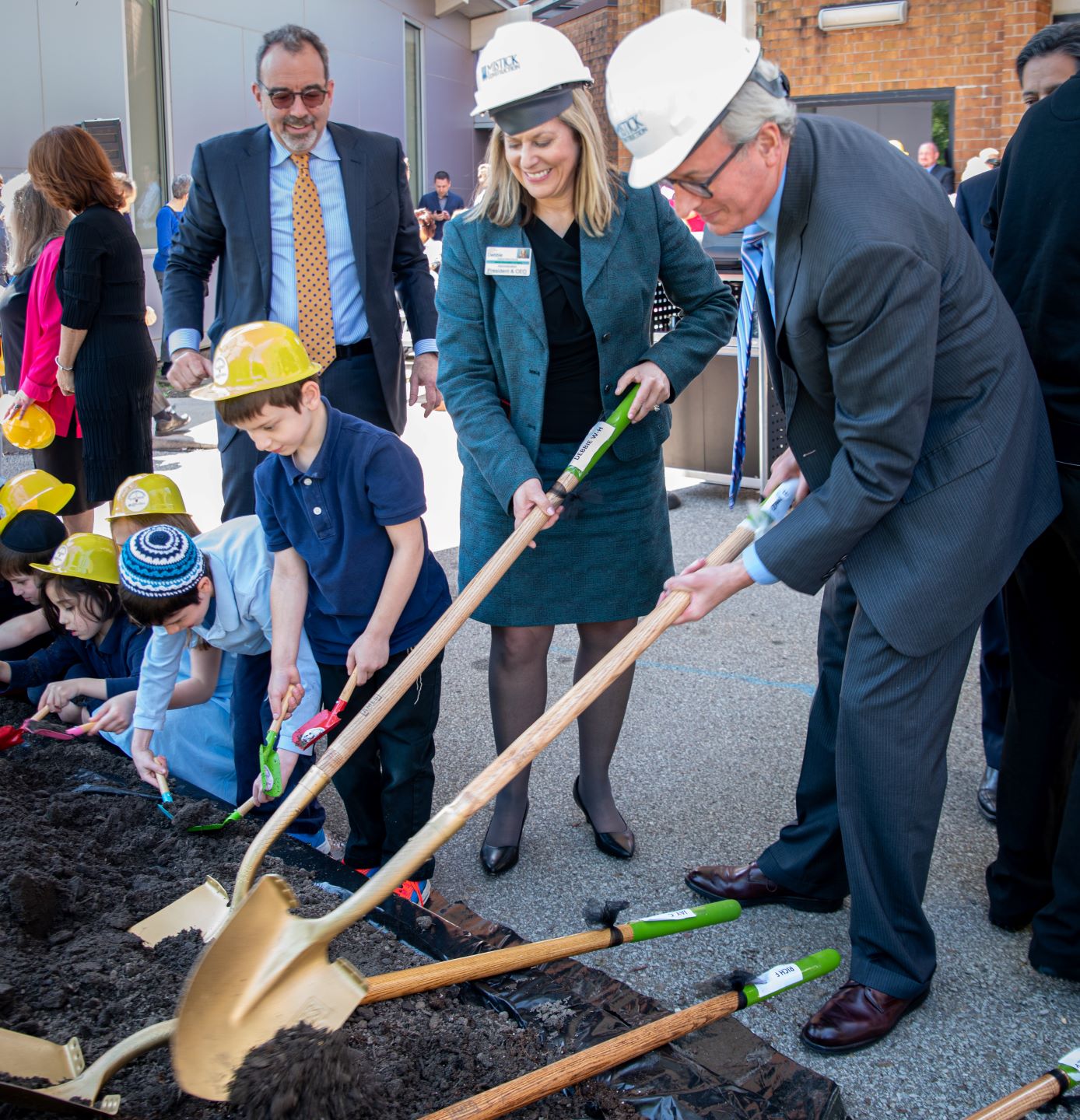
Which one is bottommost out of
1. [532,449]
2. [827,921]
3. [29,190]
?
[827,921]

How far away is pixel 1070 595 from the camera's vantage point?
2590mm

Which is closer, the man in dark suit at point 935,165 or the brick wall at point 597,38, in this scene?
the man in dark suit at point 935,165

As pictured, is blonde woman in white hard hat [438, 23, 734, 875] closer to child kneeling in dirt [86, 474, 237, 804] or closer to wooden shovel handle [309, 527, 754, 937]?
wooden shovel handle [309, 527, 754, 937]

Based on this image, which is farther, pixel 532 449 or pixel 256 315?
pixel 256 315

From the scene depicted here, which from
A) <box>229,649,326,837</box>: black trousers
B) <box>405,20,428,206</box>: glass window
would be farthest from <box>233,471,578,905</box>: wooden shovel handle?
<box>405,20,428,206</box>: glass window

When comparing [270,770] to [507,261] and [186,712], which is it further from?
[507,261]

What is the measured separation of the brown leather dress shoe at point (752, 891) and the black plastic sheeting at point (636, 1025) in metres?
0.64

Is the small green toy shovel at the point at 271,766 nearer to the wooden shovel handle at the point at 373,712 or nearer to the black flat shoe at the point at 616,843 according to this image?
the wooden shovel handle at the point at 373,712

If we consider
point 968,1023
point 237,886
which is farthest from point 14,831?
point 968,1023

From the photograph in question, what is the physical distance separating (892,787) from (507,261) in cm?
153

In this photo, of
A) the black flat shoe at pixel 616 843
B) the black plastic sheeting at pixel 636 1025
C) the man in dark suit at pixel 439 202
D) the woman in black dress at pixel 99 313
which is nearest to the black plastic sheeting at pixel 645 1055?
the black plastic sheeting at pixel 636 1025

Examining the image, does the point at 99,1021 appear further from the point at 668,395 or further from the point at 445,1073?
the point at 668,395

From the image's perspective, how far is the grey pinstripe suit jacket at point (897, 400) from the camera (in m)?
2.00

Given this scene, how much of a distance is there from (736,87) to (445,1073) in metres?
1.71
